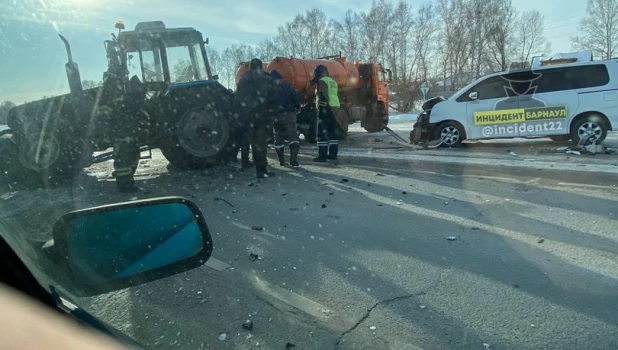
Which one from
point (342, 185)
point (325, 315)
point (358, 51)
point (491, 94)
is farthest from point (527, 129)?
point (358, 51)

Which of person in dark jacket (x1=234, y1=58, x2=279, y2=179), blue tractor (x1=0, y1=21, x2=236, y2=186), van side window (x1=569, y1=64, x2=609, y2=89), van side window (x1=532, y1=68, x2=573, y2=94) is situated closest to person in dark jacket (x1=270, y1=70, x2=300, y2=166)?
person in dark jacket (x1=234, y1=58, x2=279, y2=179)

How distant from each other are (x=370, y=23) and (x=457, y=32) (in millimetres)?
9118

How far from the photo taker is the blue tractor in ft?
22.0

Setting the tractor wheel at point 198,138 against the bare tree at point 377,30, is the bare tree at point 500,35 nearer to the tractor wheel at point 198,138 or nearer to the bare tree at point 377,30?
the bare tree at point 377,30

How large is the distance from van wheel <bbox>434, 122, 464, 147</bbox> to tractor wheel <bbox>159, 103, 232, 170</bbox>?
5.09 meters

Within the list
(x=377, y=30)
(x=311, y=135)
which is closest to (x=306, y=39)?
(x=377, y=30)

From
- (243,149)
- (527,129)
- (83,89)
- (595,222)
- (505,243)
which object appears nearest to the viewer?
(505,243)

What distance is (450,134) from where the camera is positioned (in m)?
9.75

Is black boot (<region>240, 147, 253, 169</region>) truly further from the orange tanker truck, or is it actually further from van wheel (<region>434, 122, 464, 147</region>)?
van wheel (<region>434, 122, 464, 147</region>)

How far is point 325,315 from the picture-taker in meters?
2.68

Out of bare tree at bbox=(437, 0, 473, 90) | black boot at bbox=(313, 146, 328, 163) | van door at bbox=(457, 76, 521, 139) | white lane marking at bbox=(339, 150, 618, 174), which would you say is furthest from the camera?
bare tree at bbox=(437, 0, 473, 90)

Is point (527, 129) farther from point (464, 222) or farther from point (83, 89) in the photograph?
point (83, 89)

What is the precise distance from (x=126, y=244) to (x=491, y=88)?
374 inches

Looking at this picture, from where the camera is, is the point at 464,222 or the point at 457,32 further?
the point at 457,32
